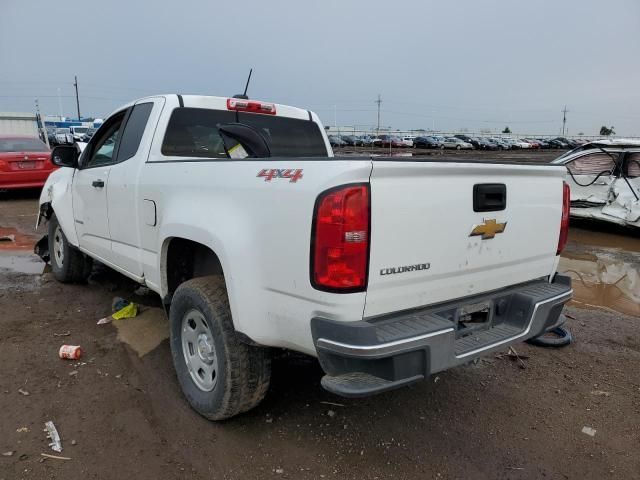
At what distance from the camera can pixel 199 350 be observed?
3053 mm

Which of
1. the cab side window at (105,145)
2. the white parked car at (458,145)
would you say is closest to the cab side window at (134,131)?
the cab side window at (105,145)

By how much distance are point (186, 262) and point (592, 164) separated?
895cm

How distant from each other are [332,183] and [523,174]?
1296 mm

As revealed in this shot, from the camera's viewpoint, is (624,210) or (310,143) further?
(624,210)

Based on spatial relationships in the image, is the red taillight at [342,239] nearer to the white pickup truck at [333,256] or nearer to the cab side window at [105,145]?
the white pickup truck at [333,256]

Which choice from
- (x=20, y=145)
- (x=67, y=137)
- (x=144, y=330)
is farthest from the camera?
(x=67, y=137)

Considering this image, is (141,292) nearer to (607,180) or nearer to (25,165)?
(25,165)

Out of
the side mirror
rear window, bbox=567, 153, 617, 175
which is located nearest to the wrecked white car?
rear window, bbox=567, 153, 617, 175

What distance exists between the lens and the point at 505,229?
271cm

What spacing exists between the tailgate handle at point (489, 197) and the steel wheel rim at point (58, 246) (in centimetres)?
475

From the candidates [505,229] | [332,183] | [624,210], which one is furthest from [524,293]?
Answer: [624,210]

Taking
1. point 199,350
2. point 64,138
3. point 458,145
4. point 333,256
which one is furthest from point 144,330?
point 458,145

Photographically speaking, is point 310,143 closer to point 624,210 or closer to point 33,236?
point 33,236

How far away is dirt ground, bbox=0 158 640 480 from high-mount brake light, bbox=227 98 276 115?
2027mm
